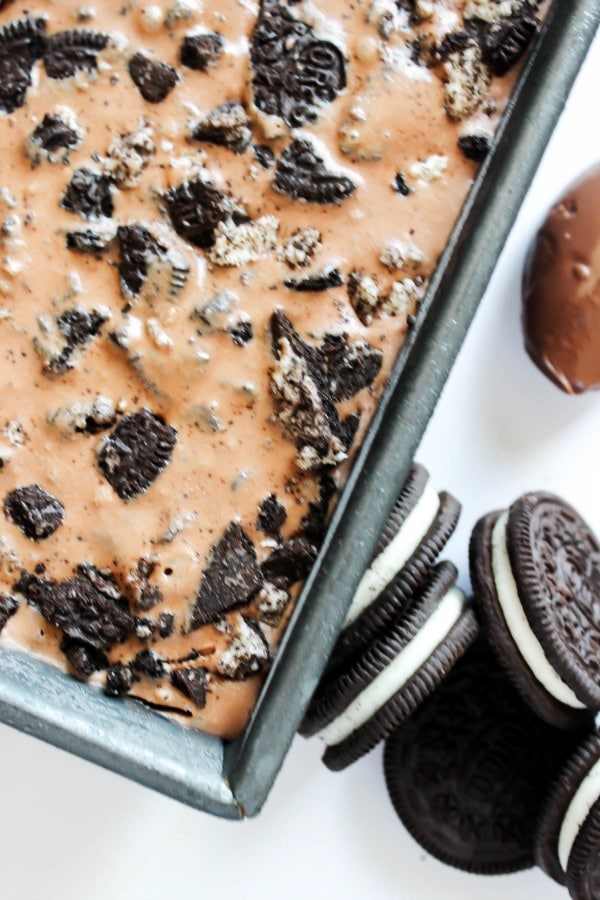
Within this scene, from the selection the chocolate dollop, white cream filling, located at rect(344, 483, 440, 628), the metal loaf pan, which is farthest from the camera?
the chocolate dollop

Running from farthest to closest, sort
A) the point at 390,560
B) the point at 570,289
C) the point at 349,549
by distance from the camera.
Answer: the point at 570,289 → the point at 390,560 → the point at 349,549

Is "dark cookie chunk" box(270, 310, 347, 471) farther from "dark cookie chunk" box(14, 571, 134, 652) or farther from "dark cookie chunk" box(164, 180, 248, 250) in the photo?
"dark cookie chunk" box(14, 571, 134, 652)

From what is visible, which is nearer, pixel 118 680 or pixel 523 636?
pixel 118 680

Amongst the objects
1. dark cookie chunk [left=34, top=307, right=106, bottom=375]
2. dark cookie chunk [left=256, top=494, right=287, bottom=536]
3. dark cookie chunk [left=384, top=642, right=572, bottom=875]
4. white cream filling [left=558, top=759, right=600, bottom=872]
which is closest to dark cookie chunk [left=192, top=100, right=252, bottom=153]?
dark cookie chunk [left=34, top=307, right=106, bottom=375]

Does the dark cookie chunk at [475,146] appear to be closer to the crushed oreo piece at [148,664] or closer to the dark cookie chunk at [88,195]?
the dark cookie chunk at [88,195]

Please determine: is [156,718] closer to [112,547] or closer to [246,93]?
[112,547]

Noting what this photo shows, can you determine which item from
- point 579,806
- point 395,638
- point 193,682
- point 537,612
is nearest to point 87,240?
point 193,682

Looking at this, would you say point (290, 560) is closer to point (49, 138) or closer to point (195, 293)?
point (195, 293)

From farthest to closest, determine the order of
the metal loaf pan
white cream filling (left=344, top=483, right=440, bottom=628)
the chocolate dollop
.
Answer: the chocolate dollop < white cream filling (left=344, top=483, right=440, bottom=628) < the metal loaf pan
